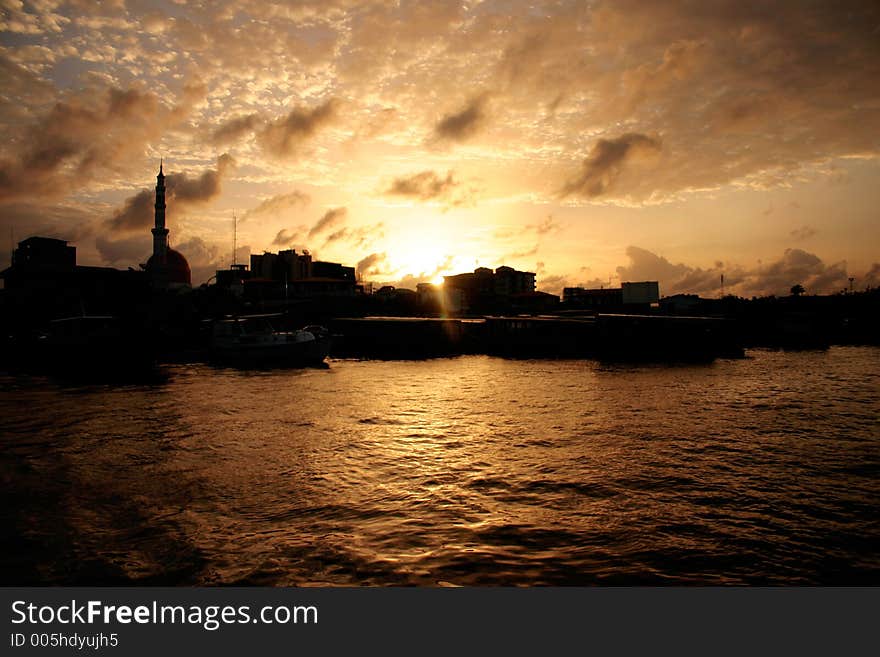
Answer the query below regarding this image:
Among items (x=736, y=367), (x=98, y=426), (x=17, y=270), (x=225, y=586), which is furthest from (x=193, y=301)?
(x=225, y=586)

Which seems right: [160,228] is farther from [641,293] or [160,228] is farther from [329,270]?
[641,293]

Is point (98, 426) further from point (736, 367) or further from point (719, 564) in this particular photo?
point (736, 367)

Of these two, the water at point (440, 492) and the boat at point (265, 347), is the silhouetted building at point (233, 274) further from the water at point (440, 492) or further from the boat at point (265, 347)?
the water at point (440, 492)

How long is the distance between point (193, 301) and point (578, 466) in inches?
2910

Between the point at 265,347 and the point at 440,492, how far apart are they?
3489 centimetres

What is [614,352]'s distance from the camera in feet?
196

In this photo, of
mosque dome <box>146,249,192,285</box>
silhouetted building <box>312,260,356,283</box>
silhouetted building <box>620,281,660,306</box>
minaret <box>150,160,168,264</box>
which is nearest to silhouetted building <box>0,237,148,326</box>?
minaret <box>150,160,168,264</box>

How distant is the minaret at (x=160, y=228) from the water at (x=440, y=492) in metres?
68.2

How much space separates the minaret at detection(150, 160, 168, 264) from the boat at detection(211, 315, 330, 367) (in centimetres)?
5235

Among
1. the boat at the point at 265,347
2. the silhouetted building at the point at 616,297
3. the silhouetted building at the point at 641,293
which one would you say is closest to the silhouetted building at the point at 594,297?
the silhouetted building at the point at 616,297

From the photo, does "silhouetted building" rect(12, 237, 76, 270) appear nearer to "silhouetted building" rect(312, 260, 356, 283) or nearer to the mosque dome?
the mosque dome

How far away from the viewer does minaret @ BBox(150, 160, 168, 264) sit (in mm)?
87125

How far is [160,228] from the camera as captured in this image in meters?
87.1

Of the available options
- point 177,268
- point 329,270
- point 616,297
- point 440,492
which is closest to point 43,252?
point 177,268
